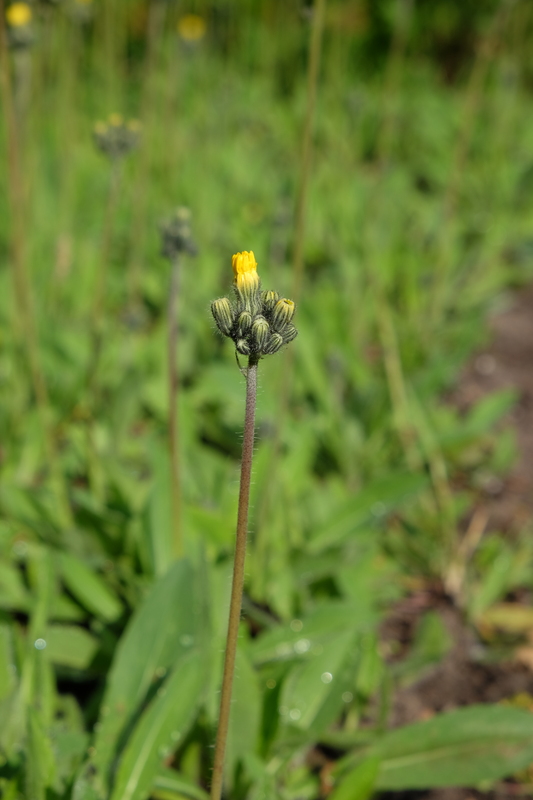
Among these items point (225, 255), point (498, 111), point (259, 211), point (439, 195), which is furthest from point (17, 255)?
point (498, 111)

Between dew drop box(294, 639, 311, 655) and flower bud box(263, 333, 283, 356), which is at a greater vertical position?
dew drop box(294, 639, 311, 655)

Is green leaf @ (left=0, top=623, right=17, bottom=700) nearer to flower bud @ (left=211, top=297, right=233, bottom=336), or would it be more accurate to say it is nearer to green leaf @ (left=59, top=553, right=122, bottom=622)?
green leaf @ (left=59, top=553, right=122, bottom=622)

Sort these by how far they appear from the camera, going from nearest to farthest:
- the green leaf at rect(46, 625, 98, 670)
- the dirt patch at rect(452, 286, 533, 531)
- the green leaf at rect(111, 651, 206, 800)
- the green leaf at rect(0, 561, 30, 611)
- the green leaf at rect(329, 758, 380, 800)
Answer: the green leaf at rect(111, 651, 206, 800) → the green leaf at rect(329, 758, 380, 800) → the green leaf at rect(46, 625, 98, 670) → the green leaf at rect(0, 561, 30, 611) → the dirt patch at rect(452, 286, 533, 531)

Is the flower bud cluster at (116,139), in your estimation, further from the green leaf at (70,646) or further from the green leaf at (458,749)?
the green leaf at (458,749)

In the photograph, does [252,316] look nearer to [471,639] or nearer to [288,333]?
[288,333]

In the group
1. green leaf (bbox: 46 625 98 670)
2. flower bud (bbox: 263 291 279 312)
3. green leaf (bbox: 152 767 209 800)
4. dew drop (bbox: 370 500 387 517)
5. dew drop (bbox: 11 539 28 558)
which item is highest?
dew drop (bbox: 370 500 387 517)

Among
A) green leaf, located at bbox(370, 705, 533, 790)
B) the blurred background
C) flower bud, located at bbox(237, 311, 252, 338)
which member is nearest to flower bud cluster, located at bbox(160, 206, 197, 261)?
the blurred background

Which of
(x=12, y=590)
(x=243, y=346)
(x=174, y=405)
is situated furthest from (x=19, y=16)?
(x=243, y=346)
